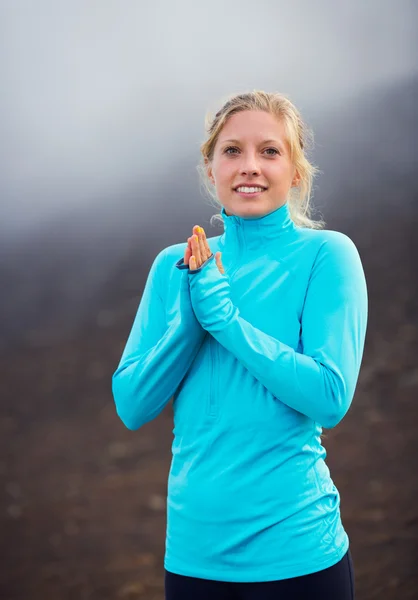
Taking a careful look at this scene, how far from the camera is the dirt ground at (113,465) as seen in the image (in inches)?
93.0

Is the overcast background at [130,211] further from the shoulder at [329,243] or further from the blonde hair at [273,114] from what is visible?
the shoulder at [329,243]

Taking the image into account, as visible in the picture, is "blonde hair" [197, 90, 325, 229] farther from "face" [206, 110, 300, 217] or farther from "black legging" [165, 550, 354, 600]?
"black legging" [165, 550, 354, 600]

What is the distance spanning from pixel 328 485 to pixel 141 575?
4.92 ft

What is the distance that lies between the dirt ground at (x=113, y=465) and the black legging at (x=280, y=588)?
1314 millimetres

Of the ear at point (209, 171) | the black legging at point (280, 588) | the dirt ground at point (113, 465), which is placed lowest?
the dirt ground at point (113, 465)

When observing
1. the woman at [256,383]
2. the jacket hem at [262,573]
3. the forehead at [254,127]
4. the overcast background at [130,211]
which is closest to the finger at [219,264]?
the woman at [256,383]

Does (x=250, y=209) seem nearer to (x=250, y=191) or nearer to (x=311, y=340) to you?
(x=250, y=191)

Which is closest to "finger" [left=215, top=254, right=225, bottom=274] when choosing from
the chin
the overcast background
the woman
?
the woman

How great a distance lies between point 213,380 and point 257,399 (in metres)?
0.08

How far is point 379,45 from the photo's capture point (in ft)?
8.22

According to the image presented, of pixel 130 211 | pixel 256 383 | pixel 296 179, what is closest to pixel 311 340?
pixel 256 383

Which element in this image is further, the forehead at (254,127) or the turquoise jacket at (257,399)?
the forehead at (254,127)

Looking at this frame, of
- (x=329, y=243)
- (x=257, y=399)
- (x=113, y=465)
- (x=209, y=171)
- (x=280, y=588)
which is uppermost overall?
(x=209, y=171)

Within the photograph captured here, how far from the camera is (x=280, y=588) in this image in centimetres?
105
